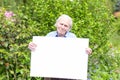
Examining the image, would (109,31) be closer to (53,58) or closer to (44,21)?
(44,21)

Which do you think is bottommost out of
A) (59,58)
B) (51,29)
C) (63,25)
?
(59,58)

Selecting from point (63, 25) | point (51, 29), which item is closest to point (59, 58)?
point (63, 25)

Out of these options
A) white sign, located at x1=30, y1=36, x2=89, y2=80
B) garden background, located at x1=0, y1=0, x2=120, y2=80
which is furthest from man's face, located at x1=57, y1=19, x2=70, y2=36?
garden background, located at x1=0, y1=0, x2=120, y2=80

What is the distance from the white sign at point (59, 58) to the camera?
4.59 metres

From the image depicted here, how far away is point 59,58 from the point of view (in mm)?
4656

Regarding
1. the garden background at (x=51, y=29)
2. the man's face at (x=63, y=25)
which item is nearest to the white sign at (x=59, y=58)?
the man's face at (x=63, y=25)

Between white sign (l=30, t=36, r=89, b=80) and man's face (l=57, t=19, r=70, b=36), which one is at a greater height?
man's face (l=57, t=19, r=70, b=36)

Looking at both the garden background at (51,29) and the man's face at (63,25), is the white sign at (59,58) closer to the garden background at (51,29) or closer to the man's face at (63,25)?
the man's face at (63,25)

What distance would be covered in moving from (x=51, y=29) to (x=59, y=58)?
2.04 m

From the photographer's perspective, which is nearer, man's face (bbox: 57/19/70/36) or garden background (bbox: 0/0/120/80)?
man's face (bbox: 57/19/70/36)

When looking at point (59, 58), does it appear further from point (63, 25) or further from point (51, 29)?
point (51, 29)

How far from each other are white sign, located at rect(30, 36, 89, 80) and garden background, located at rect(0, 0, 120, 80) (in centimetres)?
107

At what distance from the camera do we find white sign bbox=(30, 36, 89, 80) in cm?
459

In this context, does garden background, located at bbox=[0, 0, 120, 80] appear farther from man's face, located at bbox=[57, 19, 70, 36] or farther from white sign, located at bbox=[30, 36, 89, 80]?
man's face, located at bbox=[57, 19, 70, 36]
